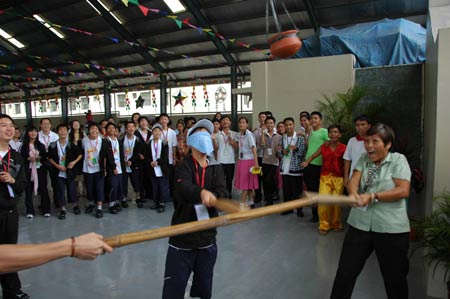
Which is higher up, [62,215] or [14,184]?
[14,184]

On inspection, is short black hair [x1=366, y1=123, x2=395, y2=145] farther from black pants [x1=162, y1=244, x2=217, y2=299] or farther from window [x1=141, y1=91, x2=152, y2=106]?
window [x1=141, y1=91, x2=152, y2=106]

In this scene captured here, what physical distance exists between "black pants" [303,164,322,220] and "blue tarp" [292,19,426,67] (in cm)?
353

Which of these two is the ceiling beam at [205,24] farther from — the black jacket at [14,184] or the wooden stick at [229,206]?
the wooden stick at [229,206]

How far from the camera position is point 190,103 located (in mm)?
15633

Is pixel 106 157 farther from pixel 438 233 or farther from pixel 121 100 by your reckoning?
pixel 121 100

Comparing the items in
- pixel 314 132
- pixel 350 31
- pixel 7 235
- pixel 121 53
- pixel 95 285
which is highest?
pixel 121 53

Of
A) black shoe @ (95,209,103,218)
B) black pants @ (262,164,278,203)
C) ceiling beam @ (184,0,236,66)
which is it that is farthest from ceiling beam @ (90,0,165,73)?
black pants @ (262,164,278,203)

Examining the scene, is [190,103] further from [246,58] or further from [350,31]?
[350,31]

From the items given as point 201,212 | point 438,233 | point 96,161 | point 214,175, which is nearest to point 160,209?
point 96,161

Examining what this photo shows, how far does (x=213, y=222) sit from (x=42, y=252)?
0.68 metres

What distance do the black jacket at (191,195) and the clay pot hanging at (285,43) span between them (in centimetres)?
109

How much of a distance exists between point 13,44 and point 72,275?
1497cm

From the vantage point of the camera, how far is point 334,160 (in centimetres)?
386

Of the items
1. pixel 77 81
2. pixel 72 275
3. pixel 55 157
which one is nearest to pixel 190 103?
pixel 77 81
